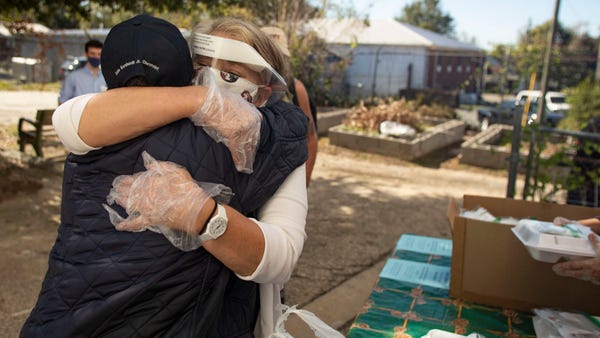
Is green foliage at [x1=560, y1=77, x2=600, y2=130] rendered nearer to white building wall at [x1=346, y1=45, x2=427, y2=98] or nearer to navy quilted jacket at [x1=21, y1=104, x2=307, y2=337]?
white building wall at [x1=346, y1=45, x2=427, y2=98]

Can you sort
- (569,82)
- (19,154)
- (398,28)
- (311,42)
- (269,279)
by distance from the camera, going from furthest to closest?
(569,82)
(398,28)
(311,42)
(19,154)
(269,279)

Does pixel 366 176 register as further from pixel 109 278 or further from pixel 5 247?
pixel 109 278

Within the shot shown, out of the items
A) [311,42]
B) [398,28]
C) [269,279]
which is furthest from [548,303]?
[398,28]

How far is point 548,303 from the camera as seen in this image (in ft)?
7.38

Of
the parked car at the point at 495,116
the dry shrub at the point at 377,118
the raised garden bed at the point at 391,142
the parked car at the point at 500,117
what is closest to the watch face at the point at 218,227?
the raised garden bed at the point at 391,142

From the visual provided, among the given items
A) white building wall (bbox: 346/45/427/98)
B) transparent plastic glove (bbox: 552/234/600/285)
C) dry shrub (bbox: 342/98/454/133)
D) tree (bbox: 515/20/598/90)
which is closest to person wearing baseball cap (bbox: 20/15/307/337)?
transparent plastic glove (bbox: 552/234/600/285)

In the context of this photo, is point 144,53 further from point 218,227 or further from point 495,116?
point 495,116

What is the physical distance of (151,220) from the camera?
1065 millimetres

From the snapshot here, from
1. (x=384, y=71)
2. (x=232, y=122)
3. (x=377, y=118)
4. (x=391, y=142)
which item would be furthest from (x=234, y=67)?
(x=384, y=71)

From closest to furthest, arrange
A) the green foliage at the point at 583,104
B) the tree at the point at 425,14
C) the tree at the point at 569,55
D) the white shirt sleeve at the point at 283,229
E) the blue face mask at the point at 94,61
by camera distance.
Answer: the white shirt sleeve at the point at 283,229
the blue face mask at the point at 94,61
the green foliage at the point at 583,104
the tree at the point at 569,55
the tree at the point at 425,14

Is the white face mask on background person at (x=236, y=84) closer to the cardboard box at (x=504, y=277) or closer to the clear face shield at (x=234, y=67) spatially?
the clear face shield at (x=234, y=67)

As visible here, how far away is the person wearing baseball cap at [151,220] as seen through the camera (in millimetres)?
1071

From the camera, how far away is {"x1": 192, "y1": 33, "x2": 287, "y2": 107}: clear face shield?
1.28 meters

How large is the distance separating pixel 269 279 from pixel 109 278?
34 centimetres
